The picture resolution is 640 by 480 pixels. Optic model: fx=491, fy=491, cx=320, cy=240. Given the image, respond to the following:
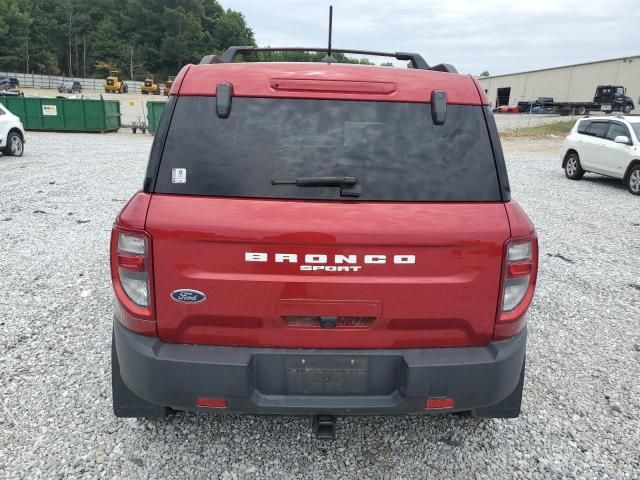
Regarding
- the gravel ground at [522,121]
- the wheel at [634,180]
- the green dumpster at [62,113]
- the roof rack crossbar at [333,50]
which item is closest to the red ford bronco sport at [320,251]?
the roof rack crossbar at [333,50]

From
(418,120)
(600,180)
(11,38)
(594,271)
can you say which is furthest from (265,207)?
(11,38)

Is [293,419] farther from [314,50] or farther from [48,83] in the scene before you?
[48,83]

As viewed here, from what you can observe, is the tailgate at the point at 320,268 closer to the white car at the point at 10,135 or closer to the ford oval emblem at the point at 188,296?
the ford oval emblem at the point at 188,296

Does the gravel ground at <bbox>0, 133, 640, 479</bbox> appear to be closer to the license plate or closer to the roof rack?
the license plate

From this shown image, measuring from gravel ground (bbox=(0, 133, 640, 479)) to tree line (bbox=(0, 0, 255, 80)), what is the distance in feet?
354

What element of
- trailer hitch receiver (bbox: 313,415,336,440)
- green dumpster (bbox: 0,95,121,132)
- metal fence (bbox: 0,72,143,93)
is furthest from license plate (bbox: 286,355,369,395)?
metal fence (bbox: 0,72,143,93)

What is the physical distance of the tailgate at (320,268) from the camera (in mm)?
2014

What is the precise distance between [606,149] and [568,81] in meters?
51.8

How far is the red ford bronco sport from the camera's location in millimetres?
Answer: 2037

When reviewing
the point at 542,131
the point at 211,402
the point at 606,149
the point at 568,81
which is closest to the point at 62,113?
the point at 606,149

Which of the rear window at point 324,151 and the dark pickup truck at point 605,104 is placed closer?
the rear window at point 324,151

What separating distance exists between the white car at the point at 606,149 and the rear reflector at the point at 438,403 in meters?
11.9

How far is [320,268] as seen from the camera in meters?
2.04

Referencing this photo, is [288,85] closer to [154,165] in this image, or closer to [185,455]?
[154,165]
